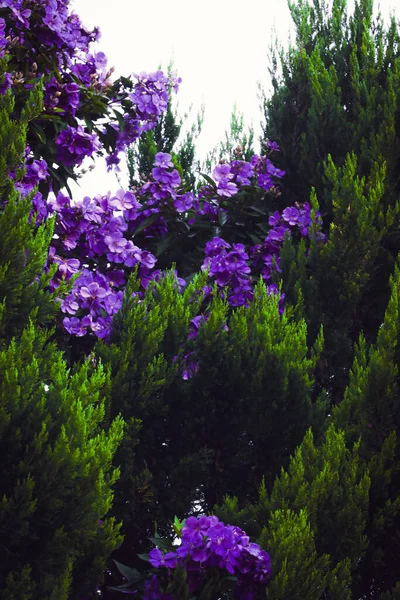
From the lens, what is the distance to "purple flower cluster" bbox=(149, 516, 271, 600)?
12.4 ft

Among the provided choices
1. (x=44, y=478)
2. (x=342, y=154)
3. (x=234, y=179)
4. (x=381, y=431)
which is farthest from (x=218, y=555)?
(x=342, y=154)

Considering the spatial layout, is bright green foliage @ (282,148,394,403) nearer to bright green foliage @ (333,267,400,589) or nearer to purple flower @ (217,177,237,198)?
bright green foliage @ (333,267,400,589)

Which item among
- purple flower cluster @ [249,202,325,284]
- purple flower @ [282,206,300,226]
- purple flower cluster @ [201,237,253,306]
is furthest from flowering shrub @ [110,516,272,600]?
purple flower @ [282,206,300,226]

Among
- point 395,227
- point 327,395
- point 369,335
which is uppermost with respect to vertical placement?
point 395,227

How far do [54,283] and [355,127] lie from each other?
3.04 metres

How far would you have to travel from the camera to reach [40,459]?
339 centimetres

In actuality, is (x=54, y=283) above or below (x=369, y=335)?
below

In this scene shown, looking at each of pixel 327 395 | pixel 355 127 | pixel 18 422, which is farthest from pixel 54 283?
pixel 355 127

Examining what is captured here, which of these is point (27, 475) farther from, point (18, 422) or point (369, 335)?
point (369, 335)

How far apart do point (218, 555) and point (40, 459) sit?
1.05m

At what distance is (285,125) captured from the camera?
7043mm

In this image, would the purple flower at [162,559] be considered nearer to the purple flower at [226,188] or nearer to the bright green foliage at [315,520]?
the bright green foliage at [315,520]

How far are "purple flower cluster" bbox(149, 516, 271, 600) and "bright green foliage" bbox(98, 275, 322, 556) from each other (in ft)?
2.28

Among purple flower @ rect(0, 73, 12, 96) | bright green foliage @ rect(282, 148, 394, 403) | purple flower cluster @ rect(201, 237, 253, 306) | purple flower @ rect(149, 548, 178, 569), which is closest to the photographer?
purple flower @ rect(149, 548, 178, 569)
